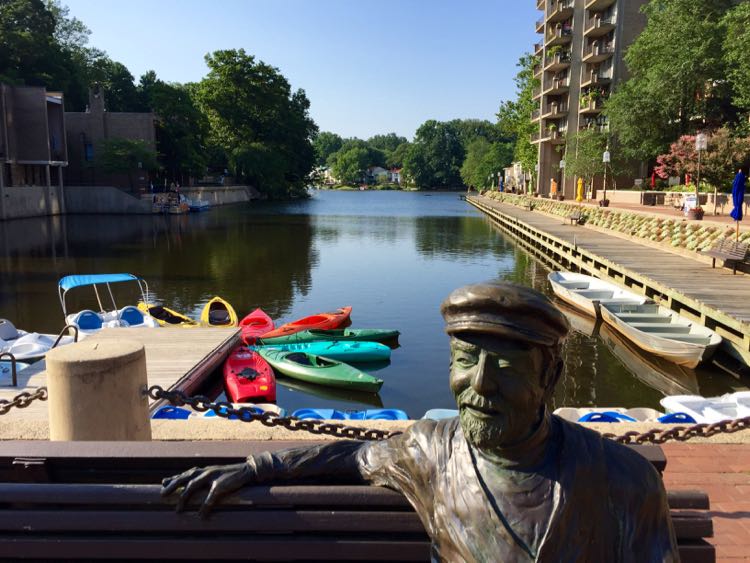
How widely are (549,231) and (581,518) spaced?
32937 millimetres

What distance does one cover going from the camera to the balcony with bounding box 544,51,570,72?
59.6 m

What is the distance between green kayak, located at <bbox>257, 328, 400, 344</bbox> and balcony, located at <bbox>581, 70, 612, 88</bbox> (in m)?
46.1

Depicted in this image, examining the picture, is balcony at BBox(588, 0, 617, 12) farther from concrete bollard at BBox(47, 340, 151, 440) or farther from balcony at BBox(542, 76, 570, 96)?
concrete bollard at BBox(47, 340, 151, 440)

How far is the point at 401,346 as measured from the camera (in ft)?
54.4

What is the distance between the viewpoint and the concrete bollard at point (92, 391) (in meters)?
4.36

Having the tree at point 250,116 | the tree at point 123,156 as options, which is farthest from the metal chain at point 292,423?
the tree at point 250,116

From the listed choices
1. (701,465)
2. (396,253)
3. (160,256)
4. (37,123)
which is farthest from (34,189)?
(701,465)

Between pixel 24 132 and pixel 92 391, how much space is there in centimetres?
5334

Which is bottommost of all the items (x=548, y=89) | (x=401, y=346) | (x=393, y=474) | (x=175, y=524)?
(x=401, y=346)

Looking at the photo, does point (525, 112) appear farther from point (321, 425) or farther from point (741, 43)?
point (321, 425)

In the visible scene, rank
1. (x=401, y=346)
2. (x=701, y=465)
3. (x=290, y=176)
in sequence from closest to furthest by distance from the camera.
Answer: (x=701, y=465)
(x=401, y=346)
(x=290, y=176)

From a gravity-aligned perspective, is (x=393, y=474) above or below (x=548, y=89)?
below

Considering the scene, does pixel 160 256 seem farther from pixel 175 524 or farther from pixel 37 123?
pixel 175 524

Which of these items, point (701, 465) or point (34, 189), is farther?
point (34, 189)
